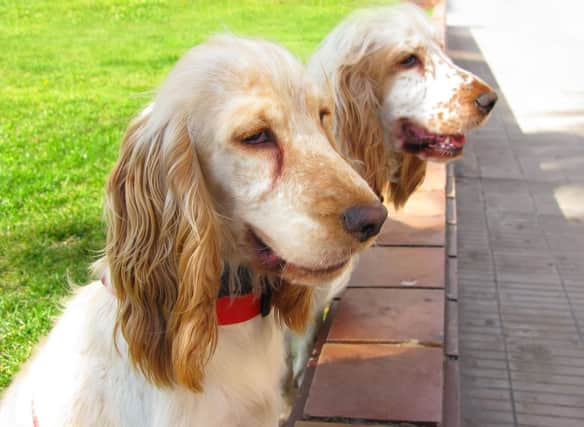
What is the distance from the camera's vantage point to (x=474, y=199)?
6.00 m

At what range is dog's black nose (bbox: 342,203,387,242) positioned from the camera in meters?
1.98

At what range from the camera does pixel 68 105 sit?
26.6 ft

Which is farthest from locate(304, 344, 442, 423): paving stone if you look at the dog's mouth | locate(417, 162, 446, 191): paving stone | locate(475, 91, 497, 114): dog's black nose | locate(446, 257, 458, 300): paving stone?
locate(417, 162, 446, 191): paving stone

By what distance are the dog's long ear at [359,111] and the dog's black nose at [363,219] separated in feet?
5.01

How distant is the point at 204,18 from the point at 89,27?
7.87 feet

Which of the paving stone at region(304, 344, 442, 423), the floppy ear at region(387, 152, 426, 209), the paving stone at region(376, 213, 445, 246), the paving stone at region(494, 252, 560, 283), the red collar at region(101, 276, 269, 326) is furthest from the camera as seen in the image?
the paving stone at region(494, 252, 560, 283)

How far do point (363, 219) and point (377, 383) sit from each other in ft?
3.55

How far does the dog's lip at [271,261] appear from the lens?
2.12 m

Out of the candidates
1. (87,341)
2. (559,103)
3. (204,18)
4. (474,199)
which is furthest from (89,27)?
(87,341)

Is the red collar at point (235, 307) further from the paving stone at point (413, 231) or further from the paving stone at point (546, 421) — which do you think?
the paving stone at point (413, 231)

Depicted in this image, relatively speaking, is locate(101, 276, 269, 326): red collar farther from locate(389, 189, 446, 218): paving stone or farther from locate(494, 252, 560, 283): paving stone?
locate(494, 252, 560, 283): paving stone

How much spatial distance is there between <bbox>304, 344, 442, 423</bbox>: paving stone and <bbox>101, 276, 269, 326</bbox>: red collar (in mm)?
587

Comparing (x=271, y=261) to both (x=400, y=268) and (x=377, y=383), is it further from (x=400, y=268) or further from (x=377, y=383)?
(x=400, y=268)

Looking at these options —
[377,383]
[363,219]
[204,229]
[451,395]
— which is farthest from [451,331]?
[204,229]
